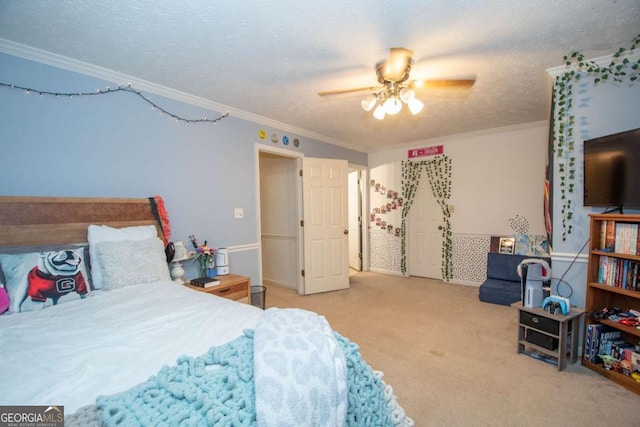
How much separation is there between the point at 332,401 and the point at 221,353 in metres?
0.40

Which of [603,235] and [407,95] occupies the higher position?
[407,95]

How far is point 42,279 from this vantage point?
1601 mm

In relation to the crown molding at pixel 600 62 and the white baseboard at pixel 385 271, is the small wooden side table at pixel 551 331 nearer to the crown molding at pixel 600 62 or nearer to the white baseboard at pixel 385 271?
the crown molding at pixel 600 62

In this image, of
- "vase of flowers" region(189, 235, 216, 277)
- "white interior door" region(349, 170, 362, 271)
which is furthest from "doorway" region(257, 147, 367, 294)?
"white interior door" region(349, 170, 362, 271)

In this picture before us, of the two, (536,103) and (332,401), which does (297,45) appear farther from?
(536,103)

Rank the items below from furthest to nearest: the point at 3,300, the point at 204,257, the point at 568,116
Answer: the point at 204,257 → the point at 568,116 → the point at 3,300

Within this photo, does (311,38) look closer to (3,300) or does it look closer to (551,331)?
(3,300)

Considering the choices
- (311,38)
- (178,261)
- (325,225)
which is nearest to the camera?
(311,38)

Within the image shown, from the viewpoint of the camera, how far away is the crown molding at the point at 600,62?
2.13 meters

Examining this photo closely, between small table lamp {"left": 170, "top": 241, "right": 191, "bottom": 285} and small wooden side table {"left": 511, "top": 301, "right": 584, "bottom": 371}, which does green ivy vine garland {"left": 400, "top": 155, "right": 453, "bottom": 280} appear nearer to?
small wooden side table {"left": 511, "top": 301, "right": 584, "bottom": 371}

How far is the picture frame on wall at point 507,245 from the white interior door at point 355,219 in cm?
246

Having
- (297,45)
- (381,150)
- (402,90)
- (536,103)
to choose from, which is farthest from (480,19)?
(381,150)

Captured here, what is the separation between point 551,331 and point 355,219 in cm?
389

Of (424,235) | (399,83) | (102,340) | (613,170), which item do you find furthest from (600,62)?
(102,340)
